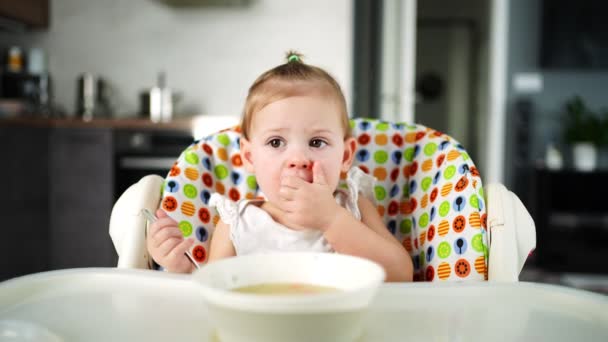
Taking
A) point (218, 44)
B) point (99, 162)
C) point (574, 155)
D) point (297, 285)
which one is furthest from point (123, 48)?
point (297, 285)

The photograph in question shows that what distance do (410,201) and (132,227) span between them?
57 cm

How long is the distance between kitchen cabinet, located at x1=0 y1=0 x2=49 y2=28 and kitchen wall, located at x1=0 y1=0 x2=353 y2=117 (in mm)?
84

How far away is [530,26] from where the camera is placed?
4293 millimetres

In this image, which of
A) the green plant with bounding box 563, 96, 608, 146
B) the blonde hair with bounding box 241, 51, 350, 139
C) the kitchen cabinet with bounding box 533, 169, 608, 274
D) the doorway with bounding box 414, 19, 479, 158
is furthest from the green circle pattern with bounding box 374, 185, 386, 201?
the doorway with bounding box 414, 19, 479, 158

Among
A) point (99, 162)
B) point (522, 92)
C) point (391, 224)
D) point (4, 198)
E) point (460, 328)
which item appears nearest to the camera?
point (460, 328)

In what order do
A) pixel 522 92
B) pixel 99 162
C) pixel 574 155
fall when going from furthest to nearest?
pixel 522 92 → pixel 574 155 → pixel 99 162

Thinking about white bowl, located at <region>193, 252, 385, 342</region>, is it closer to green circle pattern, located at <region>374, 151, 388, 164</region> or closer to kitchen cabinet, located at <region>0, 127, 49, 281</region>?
green circle pattern, located at <region>374, 151, 388, 164</region>

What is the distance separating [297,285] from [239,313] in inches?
4.8

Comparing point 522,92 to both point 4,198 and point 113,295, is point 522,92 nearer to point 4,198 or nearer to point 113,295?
point 4,198

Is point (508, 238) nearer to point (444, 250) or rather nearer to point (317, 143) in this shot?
point (444, 250)

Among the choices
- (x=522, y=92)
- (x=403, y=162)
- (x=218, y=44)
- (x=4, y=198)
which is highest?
(x=218, y=44)

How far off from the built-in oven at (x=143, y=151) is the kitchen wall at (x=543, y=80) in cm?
255

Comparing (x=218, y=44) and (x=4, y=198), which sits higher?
(x=218, y=44)

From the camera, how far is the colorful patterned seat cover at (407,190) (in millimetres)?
1007
